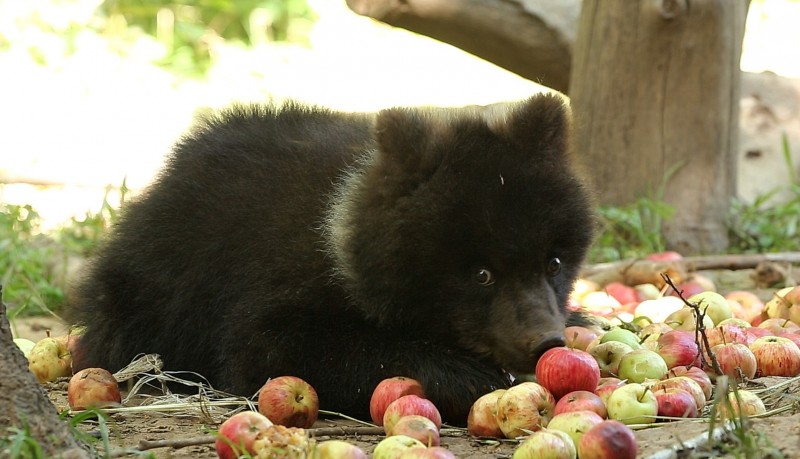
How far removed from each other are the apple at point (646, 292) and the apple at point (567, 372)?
2.57 meters

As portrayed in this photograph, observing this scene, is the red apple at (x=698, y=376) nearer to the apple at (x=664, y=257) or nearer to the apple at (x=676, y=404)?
the apple at (x=676, y=404)

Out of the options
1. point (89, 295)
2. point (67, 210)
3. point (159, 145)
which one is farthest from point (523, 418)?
point (159, 145)

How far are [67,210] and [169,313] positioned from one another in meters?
5.45

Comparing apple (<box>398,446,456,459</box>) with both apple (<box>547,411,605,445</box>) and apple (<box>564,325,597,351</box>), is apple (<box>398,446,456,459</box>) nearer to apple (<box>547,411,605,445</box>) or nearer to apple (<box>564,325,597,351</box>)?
apple (<box>547,411,605,445</box>)

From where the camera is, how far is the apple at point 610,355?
13.5 feet

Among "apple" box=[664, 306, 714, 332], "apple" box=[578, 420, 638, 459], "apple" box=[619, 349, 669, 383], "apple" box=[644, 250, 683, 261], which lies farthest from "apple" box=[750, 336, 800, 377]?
"apple" box=[644, 250, 683, 261]

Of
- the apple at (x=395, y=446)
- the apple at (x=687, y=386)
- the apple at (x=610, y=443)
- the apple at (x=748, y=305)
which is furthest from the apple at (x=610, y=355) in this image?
the apple at (x=748, y=305)

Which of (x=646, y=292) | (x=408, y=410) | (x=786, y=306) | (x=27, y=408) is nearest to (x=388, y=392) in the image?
(x=408, y=410)

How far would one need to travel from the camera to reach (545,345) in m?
3.76

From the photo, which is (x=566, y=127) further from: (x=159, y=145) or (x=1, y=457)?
(x=159, y=145)

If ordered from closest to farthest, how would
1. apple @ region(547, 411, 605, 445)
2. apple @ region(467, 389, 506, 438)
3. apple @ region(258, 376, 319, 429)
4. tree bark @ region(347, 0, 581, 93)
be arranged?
1. apple @ region(547, 411, 605, 445)
2. apple @ region(467, 389, 506, 438)
3. apple @ region(258, 376, 319, 429)
4. tree bark @ region(347, 0, 581, 93)

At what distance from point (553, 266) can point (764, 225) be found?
4.44 m

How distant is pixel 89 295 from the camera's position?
4.82 m

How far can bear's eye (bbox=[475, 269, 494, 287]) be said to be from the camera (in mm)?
3900
